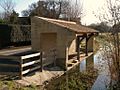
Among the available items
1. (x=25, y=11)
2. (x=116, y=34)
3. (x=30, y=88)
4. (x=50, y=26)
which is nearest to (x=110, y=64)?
(x=116, y=34)

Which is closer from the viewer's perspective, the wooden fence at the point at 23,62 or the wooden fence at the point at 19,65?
the wooden fence at the point at 19,65

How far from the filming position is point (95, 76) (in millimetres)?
13625

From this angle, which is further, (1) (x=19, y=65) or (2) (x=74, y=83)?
(2) (x=74, y=83)

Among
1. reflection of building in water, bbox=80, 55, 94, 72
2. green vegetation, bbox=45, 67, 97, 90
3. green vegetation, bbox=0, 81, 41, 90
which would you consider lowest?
reflection of building in water, bbox=80, 55, 94, 72

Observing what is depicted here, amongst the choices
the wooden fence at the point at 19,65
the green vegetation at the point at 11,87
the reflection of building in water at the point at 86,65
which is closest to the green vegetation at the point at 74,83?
the green vegetation at the point at 11,87

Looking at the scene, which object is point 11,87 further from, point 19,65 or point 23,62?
point 23,62

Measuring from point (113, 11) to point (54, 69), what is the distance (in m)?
7.04

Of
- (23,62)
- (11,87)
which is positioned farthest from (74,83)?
(11,87)

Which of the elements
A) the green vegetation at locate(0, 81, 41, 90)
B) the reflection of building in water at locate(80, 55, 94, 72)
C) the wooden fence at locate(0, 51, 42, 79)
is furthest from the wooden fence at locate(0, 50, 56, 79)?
the reflection of building in water at locate(80, 55, 94, 72)

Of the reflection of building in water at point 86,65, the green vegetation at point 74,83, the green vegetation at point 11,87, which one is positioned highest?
the green vegetation at point 11,87

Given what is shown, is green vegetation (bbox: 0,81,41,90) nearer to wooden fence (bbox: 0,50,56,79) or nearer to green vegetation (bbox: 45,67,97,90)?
green vegetation (bbox: 45,67,97,90)

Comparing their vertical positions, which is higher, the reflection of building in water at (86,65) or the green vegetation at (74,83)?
the green vegetation at (74,83)

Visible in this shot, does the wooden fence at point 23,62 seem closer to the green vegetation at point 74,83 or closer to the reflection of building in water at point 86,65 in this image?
the green vegetation at point 74,83

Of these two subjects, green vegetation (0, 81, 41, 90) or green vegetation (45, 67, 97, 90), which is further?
green vegetation (45, 67, 97, 90)
